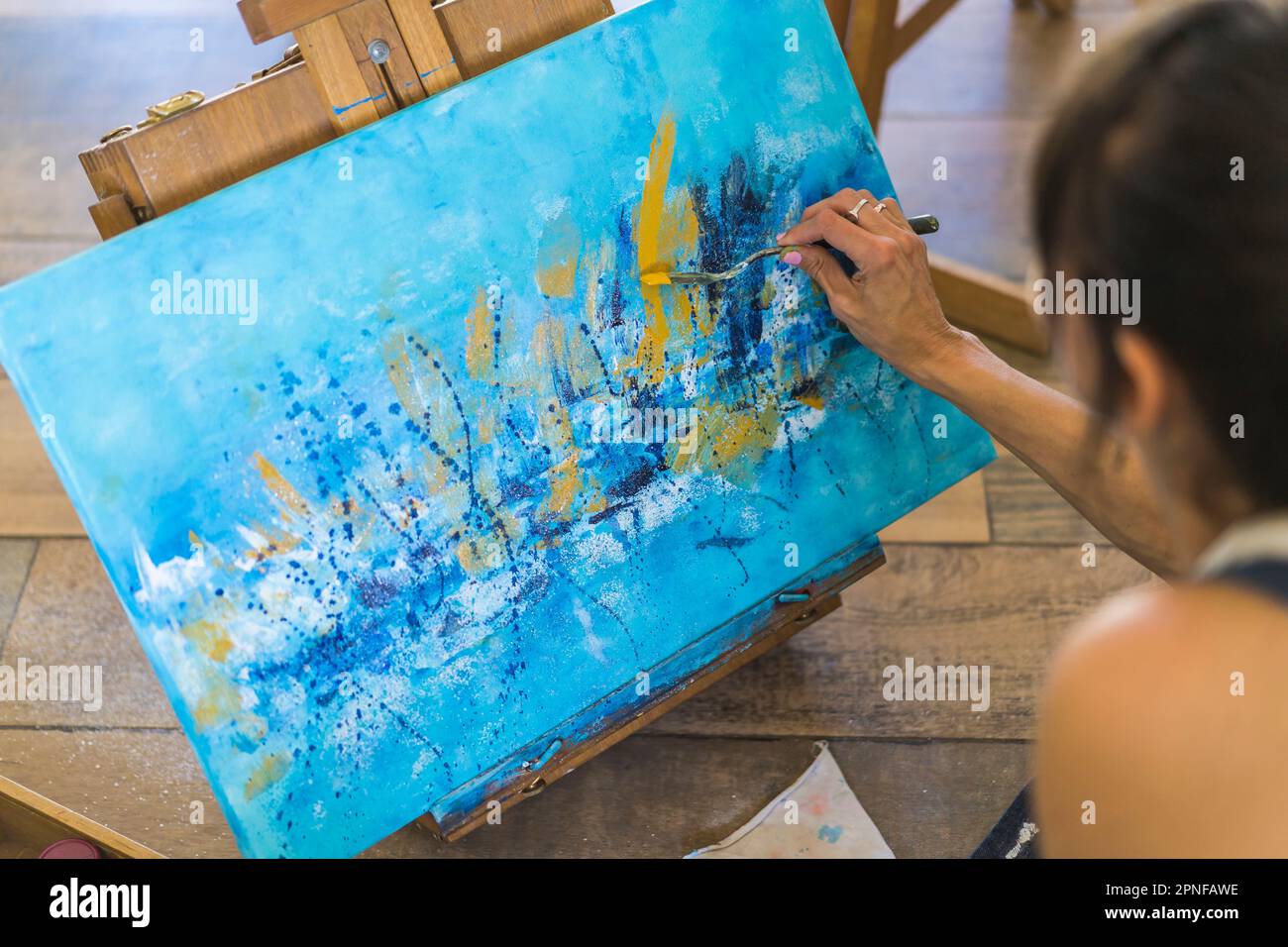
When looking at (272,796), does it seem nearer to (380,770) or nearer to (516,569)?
(380,770)

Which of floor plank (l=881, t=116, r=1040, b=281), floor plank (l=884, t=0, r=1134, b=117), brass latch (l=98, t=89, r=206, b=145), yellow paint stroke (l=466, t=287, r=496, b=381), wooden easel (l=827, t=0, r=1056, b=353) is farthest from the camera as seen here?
floor plank (l=884, t=0, r=1134, b=117)

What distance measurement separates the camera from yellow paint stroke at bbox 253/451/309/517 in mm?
1077

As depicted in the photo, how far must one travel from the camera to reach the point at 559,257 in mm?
1163

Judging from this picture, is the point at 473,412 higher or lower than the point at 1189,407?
higher

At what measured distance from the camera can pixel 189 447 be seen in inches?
41.4

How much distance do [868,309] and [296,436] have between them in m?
0.62

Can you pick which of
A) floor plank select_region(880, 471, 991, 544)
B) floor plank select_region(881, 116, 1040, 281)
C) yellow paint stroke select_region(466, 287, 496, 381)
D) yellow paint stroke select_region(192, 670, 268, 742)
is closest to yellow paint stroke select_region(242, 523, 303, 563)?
yellow paint stroke select_region(192, 670, 268, 742)

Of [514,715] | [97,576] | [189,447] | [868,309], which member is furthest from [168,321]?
[97,576]

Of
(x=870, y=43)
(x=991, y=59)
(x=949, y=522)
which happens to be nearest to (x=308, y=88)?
(x=870, y=43)

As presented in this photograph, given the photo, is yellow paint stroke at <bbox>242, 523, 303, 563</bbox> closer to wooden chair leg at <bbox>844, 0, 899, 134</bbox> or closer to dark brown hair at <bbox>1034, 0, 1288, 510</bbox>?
dark brown hair at <bbox>1034, 0, 1288, 510</bbox>

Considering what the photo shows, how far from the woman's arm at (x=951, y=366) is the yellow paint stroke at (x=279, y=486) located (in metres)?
0.58

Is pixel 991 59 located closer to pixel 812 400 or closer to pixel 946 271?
pixel 946 271

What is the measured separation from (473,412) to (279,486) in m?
0.20

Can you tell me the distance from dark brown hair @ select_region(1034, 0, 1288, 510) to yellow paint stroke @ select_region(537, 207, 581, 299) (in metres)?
0.55
